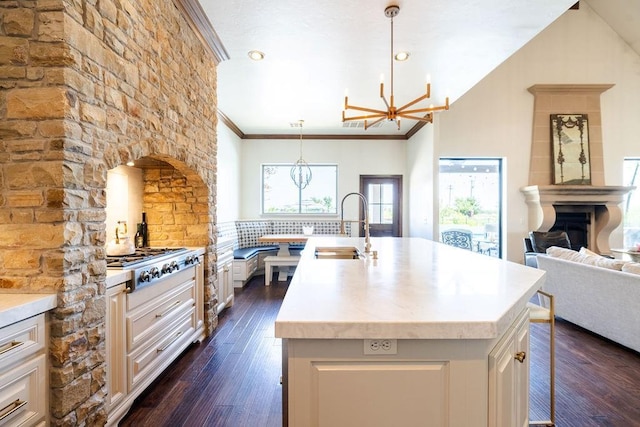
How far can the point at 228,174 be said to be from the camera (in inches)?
229

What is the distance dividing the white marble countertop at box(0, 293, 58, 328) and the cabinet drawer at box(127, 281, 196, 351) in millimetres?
588

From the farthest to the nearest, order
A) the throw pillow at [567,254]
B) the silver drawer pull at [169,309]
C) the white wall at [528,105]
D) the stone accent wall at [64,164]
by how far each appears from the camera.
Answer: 1. the white wall at [528,105]
2. the throw pillow at [567,254]
3. the silver drawer pull at [169,309]
4. the stone accent wall at [64,164]

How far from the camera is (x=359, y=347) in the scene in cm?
97

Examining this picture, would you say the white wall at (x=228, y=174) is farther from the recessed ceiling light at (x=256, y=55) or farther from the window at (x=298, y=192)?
the recessed ceiling light at (x=256, y=55)

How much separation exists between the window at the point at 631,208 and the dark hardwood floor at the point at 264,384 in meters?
4.54

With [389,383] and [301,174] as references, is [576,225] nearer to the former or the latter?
[301,174]

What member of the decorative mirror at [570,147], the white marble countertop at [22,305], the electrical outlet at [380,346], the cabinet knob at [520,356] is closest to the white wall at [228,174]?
the white marble countertop at [22,305]

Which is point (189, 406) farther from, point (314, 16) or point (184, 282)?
point (314, 16)

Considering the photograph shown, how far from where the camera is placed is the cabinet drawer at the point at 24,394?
1155mm

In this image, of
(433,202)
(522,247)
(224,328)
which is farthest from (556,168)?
(224,328)

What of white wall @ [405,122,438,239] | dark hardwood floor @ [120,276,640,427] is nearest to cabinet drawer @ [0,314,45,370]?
dark hardwood floor @ [120,276,640,427]

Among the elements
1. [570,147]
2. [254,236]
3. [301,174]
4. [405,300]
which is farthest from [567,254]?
[254,236]

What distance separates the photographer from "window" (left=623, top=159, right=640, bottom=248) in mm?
5977

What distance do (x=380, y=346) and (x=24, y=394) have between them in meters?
1.49
